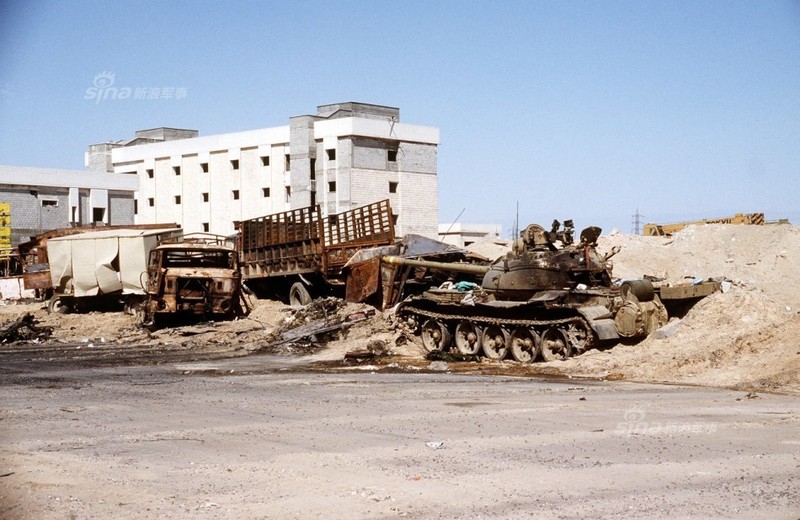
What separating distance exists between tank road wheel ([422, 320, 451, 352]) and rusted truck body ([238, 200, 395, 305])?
5689mm

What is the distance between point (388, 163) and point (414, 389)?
140ft

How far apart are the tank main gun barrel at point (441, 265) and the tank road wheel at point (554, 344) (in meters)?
3.64

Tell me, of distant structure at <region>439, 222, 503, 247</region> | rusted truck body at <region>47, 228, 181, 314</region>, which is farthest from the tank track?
distant structure at <region>439, 222, 503, 247</region>

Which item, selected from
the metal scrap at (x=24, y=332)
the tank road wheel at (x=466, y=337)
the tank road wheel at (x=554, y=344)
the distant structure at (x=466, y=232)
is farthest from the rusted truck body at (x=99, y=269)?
the distant structure at (x=466, y=232)

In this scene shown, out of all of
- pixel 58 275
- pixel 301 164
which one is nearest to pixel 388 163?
pixel 301 164

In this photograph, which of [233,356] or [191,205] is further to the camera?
[191,205]

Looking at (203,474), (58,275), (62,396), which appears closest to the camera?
(203,474)

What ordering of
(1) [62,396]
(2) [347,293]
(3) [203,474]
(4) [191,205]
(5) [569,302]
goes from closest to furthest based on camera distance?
(3) [203,474], (1) [62,396], (5) [569,302], (2) [347,293], (4) [191,205]

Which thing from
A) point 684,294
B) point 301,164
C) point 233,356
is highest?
point 301,164

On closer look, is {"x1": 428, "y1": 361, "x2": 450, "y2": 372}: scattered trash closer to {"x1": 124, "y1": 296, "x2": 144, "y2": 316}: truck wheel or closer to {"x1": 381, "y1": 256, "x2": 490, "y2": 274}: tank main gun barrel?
{"x1": 381, "y1": 256, "x2": 490, "y2": 274}: tank main gun barrel

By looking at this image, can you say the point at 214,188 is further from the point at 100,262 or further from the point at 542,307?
the point at 542,307

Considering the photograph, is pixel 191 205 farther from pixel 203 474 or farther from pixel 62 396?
pixel 203 474

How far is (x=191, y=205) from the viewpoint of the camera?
62.2 meters

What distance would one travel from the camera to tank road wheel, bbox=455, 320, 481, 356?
22375 mm
